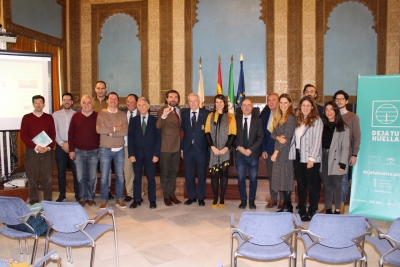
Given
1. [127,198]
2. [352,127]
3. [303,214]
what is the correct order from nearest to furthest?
[352,127]
[303,214]
[127,198]

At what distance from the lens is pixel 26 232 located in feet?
10.0

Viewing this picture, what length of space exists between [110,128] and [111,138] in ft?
0.49

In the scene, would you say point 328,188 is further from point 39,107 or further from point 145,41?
point 145,41

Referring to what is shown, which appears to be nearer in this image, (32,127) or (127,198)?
(32,127)

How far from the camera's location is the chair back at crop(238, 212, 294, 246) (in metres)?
2.44

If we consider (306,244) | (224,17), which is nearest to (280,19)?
(224,17)

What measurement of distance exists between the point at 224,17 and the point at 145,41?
214 cm

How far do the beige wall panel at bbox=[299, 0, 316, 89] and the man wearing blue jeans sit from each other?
5174 millimetres

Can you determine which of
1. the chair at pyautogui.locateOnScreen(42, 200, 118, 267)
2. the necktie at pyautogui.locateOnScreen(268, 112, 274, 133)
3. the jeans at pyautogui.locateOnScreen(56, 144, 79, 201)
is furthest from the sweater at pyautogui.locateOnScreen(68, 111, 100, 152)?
the necktie at pyautogui.locateOnScreen(268, 112, 274, 133)

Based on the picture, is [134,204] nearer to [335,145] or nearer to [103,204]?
[103,204]

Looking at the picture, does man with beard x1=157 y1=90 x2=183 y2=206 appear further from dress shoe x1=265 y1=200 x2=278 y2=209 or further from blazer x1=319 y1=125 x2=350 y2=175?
blazer x1=319 y1=125 x2=350 y2=175

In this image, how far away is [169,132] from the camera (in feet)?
16.9

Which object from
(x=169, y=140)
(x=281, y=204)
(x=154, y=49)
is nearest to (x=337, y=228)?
(x=281, y=204)

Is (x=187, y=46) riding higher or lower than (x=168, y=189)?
higher
